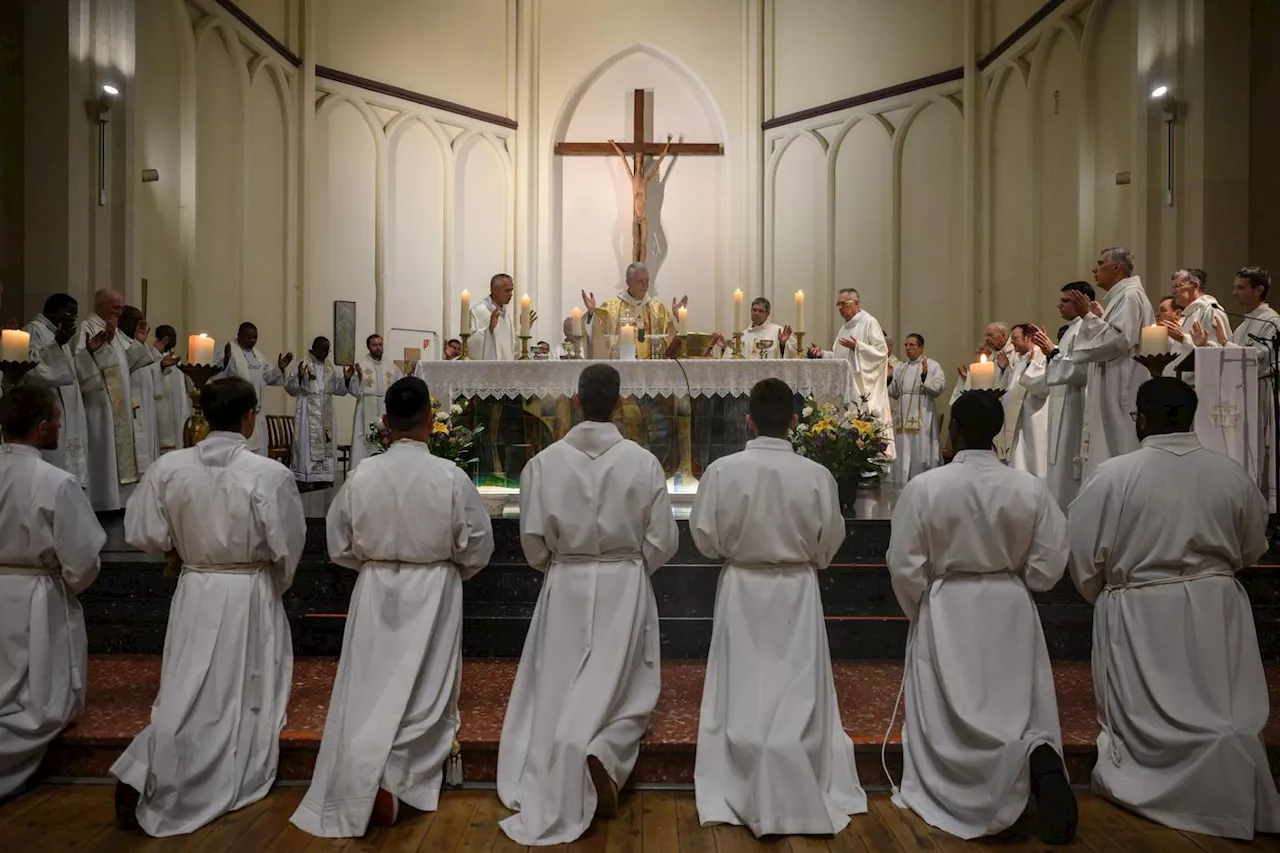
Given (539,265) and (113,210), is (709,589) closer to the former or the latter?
(113,210)

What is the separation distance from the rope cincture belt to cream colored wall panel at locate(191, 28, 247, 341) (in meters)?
9.41

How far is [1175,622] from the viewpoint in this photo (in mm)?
4012

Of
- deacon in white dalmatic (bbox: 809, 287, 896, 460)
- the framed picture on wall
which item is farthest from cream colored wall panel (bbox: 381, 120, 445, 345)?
deacon in white dalmatic (bbox: 809, 287, 896, 460)

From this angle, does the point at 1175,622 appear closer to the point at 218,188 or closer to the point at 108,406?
the point at 108,406

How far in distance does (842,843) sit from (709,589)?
2.54m

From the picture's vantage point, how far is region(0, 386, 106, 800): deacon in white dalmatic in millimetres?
4246

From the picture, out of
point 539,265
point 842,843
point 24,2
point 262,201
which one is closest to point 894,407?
point 539,265

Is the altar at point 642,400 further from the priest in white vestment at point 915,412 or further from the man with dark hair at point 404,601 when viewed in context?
the priest in white vestment at point 915,412

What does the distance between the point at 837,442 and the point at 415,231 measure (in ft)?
27.2

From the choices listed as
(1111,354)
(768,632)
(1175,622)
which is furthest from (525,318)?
(1175,622)

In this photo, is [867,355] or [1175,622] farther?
[867,355]

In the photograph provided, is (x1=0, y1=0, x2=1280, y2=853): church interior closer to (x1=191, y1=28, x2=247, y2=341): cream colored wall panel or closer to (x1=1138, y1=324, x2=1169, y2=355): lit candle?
(x1=191, y1=28, x2=247, y2=341): cream colored wall panel

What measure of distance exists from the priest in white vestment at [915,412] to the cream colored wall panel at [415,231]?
20.4 ft

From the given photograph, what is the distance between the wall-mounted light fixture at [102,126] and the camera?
923 cm
